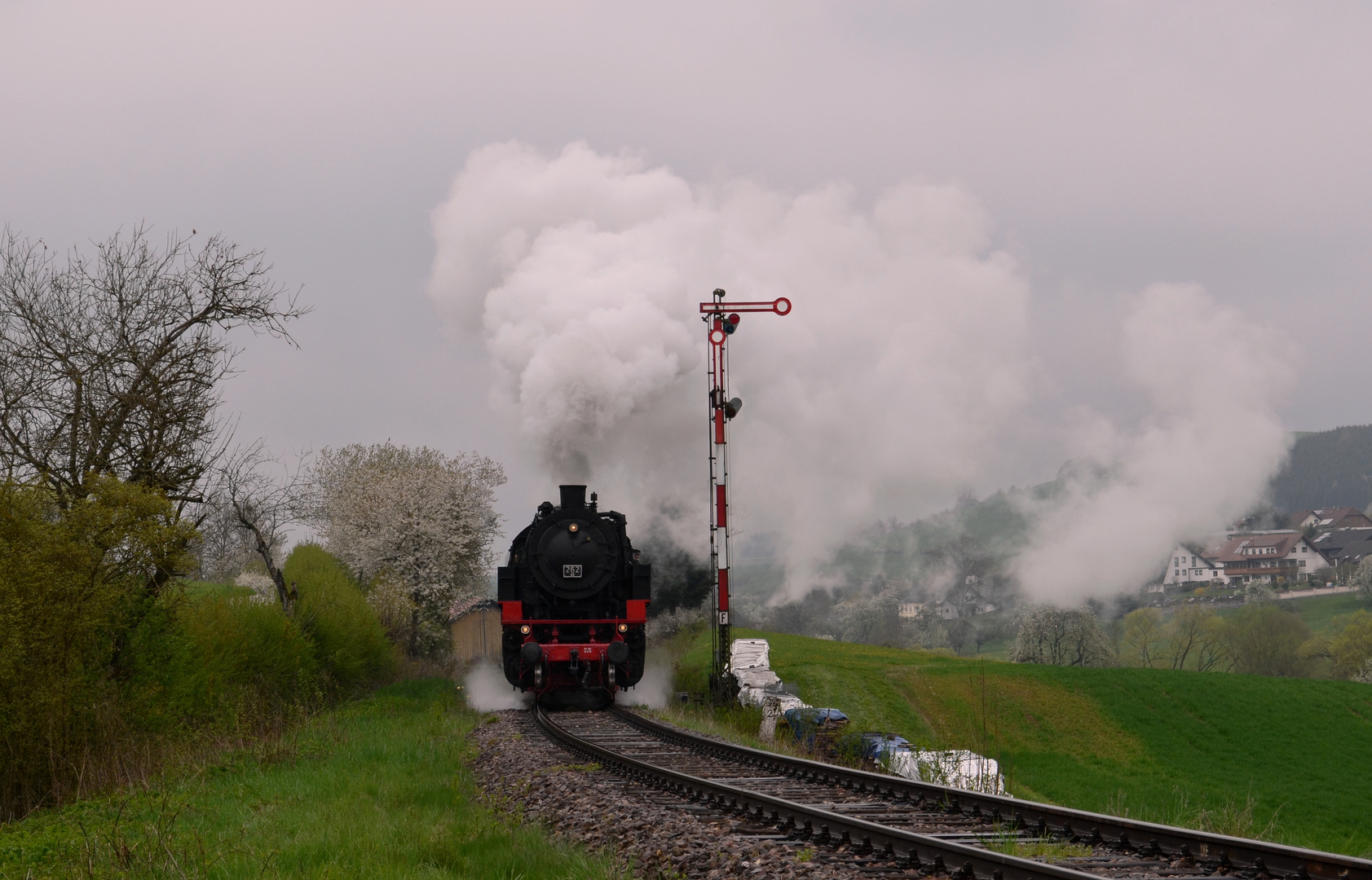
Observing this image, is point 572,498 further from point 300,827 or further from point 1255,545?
point 1255,545

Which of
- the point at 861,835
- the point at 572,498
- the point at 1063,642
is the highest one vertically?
the point at 572,498

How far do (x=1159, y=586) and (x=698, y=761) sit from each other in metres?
125

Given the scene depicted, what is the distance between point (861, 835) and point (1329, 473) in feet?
691

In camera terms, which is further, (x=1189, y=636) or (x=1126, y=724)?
(x=1189, y=636)

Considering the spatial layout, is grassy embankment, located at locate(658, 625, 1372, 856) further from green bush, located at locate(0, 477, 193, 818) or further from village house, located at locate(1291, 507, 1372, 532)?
village house, located at locate(1291, 507, 1372, 532)

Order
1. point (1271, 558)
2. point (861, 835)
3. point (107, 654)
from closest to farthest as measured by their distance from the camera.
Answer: point (861, 835) → point (107, 654) → point (1271, 558)

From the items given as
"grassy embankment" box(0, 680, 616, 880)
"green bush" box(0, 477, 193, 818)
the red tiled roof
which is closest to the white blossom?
"grassy embankment" box(0, 680, 616, 880)

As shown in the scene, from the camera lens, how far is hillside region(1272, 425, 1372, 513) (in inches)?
7003

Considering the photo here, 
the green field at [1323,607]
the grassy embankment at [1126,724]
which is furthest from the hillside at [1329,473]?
the grassy embankment at [1126,724]

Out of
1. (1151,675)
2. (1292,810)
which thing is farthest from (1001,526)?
(1292,810)

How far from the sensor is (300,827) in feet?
25.1

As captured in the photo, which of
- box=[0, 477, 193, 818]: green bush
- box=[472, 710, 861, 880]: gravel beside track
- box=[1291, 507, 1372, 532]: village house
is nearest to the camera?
box=[472, 710, 861, 880]: gravel beside track

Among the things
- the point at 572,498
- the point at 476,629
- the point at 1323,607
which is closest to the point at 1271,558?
the point at 1323,607

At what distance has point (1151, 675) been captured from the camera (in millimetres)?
36656
